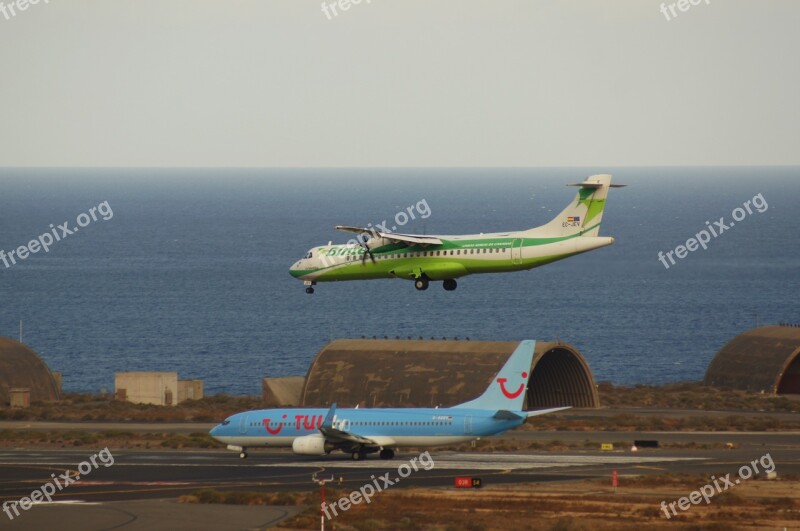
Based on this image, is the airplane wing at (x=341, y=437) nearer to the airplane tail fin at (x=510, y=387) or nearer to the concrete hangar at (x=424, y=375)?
the airplane tail fin at (x=510, y=387)

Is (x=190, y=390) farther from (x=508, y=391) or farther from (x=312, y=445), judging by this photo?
(x=508, y=391)

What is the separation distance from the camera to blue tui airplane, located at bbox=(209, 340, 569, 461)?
79.9 meters

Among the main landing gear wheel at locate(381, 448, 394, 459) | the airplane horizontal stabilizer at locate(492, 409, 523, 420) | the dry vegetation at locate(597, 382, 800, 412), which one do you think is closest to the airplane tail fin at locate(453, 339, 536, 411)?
the airplane horizontal stabilizer at locate(492, 409, 523, 420)

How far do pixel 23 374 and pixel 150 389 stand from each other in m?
10.5

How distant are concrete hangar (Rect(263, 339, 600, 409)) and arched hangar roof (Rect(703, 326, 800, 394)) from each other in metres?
16.3

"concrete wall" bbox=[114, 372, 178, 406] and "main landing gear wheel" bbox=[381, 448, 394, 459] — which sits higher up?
"concrete wall" bbox=[114, 372, 178, 406]

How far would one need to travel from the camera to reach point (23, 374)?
119 m

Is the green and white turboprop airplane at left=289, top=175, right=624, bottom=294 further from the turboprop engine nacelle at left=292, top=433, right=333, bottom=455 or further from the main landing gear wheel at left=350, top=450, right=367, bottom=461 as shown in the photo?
the main landing gear wheel at left=350, top=450, right=367, bottom=461

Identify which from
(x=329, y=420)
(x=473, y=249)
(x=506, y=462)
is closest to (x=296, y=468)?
(x=329, y=420)

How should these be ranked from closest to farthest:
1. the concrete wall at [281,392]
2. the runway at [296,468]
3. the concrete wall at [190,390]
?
the runway at [296,468]
the concrete wall at [281,392]
the concrete wall at [190,390]

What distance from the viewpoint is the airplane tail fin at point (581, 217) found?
79.5m

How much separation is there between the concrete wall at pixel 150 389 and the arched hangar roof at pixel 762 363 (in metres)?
46.4

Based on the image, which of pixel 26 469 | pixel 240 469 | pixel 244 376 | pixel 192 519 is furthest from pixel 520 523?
pixel 244 376

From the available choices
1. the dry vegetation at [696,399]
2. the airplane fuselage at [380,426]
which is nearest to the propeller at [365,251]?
the airplane fuselage at [380,426]
